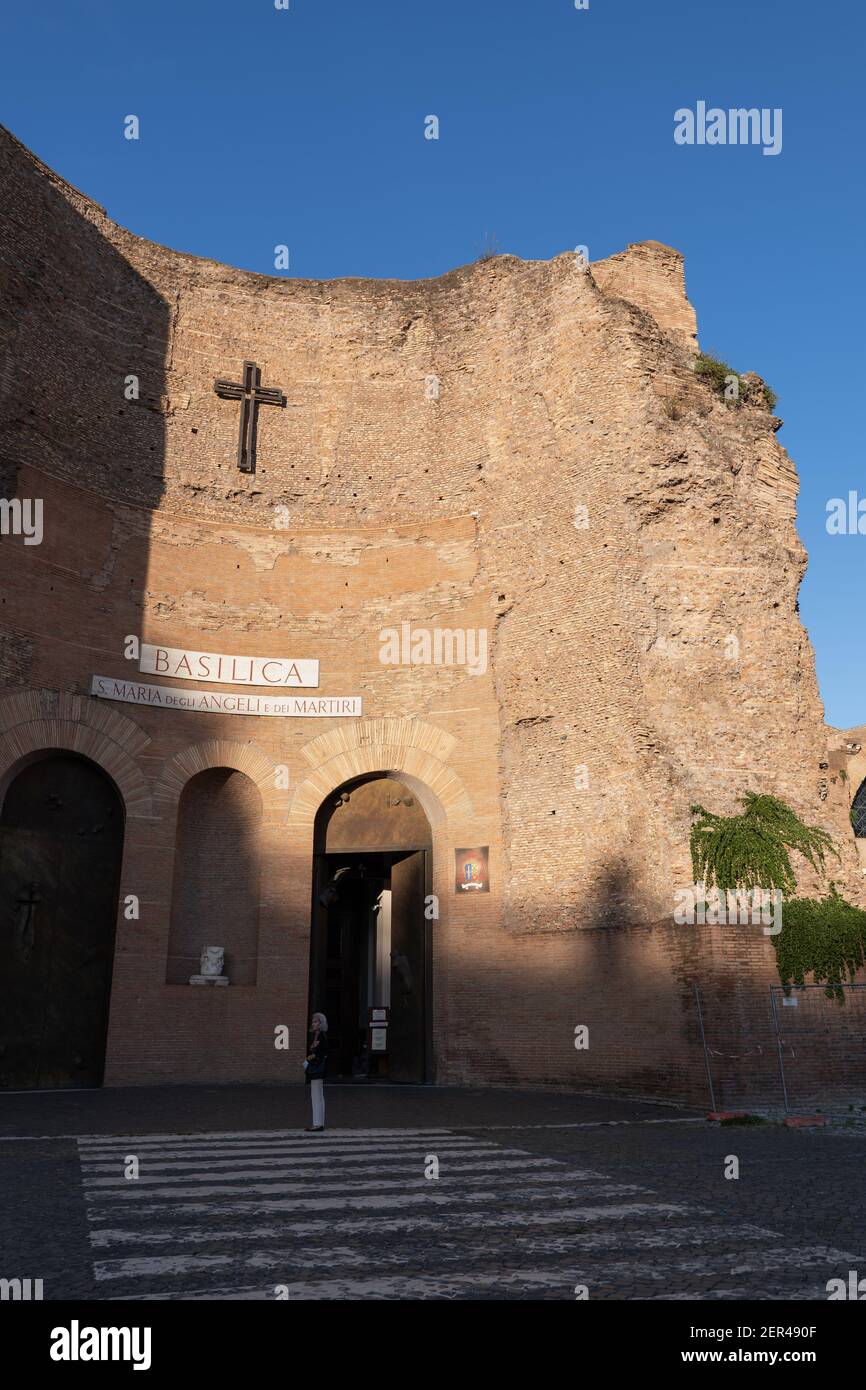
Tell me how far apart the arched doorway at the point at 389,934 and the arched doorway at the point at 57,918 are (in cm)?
316

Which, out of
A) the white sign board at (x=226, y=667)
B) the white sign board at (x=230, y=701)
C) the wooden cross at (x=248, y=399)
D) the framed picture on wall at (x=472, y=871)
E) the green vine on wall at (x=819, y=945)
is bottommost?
the green vine on wall at (x=819, y=945)

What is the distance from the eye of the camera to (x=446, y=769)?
16.6m

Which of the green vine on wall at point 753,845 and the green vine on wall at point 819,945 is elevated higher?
the green vine on wall at point 753,845

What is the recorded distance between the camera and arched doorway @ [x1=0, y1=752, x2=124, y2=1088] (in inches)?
580

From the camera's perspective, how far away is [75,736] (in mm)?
15547

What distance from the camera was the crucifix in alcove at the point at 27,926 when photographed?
14945 millimetres

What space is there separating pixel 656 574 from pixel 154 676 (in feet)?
25.6

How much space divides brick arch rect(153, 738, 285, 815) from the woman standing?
262 inches

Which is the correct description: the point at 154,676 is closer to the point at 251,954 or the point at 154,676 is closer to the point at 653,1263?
the point at 251,954

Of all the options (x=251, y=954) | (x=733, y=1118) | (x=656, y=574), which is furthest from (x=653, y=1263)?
(x=251, y=954)

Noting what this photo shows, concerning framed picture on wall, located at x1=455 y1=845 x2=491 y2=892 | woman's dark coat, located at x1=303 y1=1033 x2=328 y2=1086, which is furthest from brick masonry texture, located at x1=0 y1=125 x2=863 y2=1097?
woman's dark coat, located at x1=303 y1=1033 x2=328 y2=1086

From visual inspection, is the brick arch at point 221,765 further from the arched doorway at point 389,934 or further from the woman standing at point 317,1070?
the woman standing at point 317,1070

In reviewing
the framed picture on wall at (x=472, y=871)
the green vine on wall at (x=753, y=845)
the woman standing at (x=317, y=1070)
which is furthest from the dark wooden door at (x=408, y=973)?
the woman standing at (x=317, y=1070)
